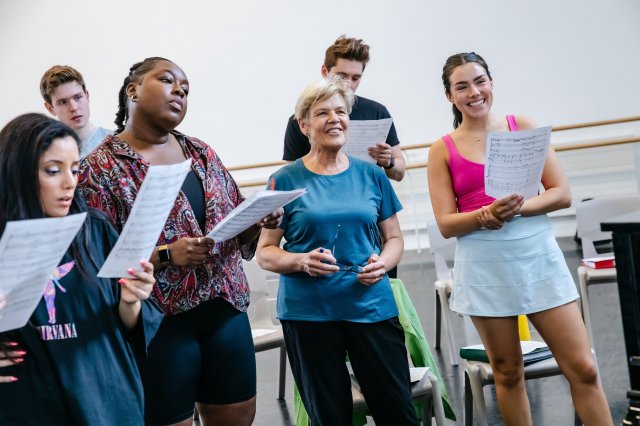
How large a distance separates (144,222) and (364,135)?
1705 millimetres

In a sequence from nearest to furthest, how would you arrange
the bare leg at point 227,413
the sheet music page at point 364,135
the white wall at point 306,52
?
the bare leg at point 227,413, the sheet music page at point 364,135, the white wall at point 306,52

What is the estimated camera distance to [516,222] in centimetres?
275

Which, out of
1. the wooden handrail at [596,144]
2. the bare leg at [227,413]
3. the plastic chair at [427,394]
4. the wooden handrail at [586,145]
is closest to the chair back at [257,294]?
the plastic chair at [427,394]

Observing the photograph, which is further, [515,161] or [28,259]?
[515,161]

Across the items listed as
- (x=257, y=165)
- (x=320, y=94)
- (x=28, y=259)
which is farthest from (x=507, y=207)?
(x=257, y=165)

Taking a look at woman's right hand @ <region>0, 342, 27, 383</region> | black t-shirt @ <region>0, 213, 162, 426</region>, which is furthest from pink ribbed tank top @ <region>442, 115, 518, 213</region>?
woman's right hand @ <region>0, 342, 27, 383</region>

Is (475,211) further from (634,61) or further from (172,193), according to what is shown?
(634,61)

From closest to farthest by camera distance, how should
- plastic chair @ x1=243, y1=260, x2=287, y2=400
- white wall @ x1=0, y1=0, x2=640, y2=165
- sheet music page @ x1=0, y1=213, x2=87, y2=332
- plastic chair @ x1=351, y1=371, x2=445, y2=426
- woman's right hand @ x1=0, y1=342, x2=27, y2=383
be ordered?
sheet music page @ x1=0, y1=213, x2=87, y2=332, woman's right hand @ x1=0, y1=342, x2=27, y2=383, plastic chair @ x1=351, y1=371, x2=445, y2=426, plastic chair @ x1=243, y1=260, x2=287, y2=400, white wall @ x1=0, y1=0, x2=640, y2=165

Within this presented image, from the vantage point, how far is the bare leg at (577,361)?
8.62ft

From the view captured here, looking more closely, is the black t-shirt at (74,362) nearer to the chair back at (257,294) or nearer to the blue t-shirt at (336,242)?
the blue t-shirt at (336,242)

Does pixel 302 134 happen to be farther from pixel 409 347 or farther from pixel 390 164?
pixel 409 347

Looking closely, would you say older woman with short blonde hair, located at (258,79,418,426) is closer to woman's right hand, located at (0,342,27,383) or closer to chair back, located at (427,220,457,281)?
woman's right hand, located at (0,342,27,383)

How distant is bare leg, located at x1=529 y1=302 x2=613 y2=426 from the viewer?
263cm

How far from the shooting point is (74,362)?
5.80 feet
